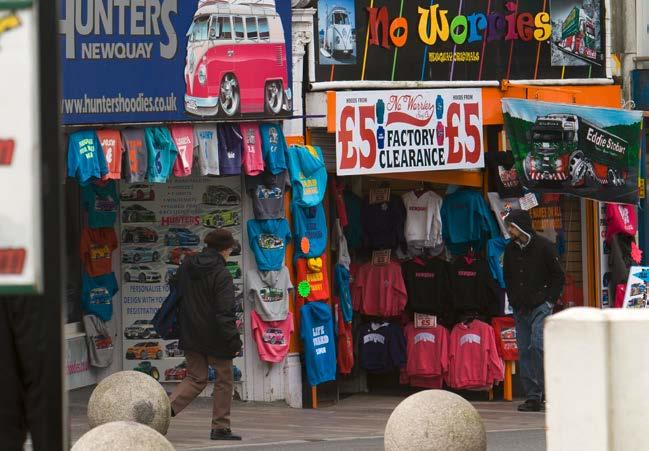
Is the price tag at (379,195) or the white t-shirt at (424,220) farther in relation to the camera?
the price tag at (379,195)

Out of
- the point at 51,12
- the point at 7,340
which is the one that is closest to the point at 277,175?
the point at 7,340

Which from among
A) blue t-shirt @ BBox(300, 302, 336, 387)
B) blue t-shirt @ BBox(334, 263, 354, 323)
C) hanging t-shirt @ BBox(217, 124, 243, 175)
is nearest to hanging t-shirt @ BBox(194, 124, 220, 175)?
hanging t-shirt @ BBox(217, 124, 243, 175)

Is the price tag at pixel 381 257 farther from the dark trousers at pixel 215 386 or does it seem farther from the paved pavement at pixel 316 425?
the dark trousers at pixel 215 386

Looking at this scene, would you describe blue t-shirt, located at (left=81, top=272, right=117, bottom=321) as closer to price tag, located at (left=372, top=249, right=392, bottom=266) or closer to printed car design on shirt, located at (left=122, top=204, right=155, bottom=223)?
printed car design on shirt, located at (left=122, top=204, right=155, bottom=223)

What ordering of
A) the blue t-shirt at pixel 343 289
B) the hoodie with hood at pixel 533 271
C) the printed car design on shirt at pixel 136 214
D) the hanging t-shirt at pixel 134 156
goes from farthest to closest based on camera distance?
the blue t-shirt at pixel 343 289, the printed car design on shirt at pixel 136 214, the hoodie with hood at pixel 533 271, the hanging t-shirt at pixel 134 156

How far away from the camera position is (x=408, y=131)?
15055 mm

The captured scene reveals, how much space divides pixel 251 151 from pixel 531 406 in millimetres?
3864

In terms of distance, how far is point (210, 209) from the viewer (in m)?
14.7

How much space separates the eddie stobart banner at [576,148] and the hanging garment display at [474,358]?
1734mm

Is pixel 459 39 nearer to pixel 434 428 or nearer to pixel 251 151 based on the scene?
pixel 251 151

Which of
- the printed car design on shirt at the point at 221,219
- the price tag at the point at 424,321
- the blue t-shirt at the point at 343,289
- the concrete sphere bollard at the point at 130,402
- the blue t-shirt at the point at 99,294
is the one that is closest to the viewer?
the concrete sphere bollard at the point at 130,402

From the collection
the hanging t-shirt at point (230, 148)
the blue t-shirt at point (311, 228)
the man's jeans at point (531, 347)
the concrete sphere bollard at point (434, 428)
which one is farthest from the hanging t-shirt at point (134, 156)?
the concrete sphere bollard at point (434, 428)

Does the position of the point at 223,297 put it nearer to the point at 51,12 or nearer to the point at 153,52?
the point at 153,52

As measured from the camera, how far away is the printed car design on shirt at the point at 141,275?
1494cm
